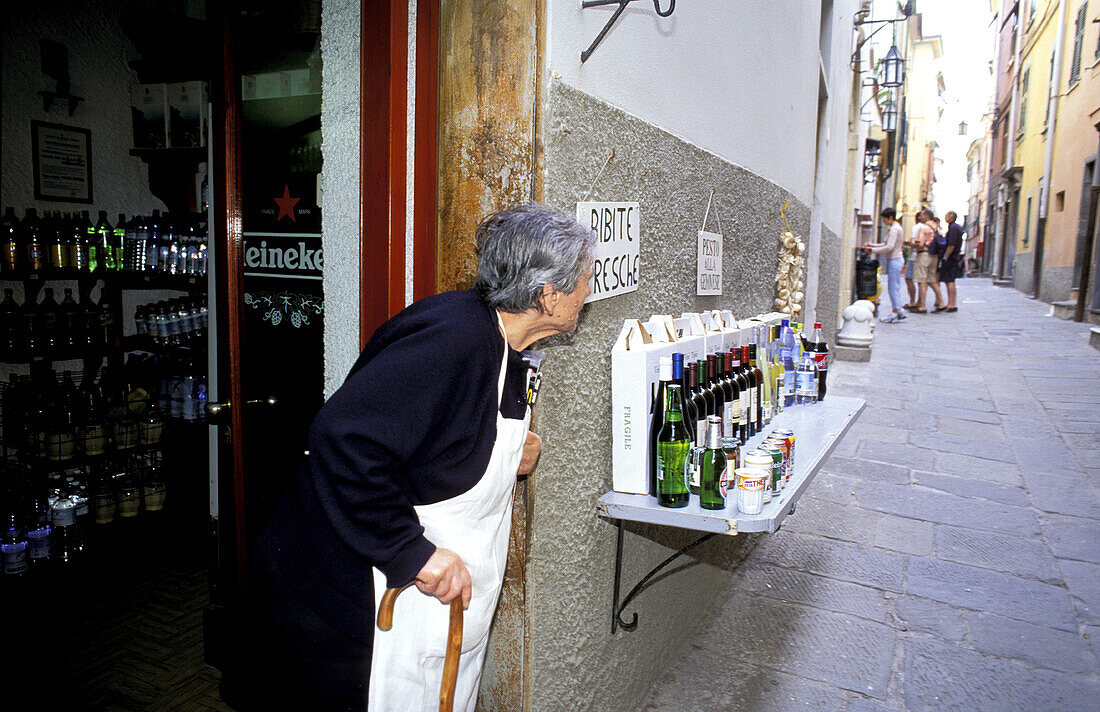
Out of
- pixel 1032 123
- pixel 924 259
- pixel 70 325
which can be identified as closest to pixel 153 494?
pixel 70 325

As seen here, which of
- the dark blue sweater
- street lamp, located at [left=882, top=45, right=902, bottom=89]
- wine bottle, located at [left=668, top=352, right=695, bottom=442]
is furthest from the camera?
street lamp, located at [left=882, top=45, right=902, bottom=89]

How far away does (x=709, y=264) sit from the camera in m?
3.04

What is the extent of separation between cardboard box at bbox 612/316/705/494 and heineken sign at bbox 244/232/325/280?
3.35ft

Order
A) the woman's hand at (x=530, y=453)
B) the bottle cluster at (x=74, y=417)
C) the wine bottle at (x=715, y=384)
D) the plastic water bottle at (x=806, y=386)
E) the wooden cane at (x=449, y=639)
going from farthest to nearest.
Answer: the bottle cluster at (x=74, y=417)
the plastic water bottle at (x=806, y=386)
the wine bottle at (x=715, y=384)
the woman's hand at (x=530, y=453)
the wooden cane at (x=449, y=639)

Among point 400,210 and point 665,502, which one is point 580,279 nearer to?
point 400,210

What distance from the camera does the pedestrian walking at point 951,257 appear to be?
1302 cm

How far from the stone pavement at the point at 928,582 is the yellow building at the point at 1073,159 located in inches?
291

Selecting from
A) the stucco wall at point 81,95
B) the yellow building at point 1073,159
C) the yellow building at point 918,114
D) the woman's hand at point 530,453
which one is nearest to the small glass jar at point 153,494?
the stucco wall at point 81,95

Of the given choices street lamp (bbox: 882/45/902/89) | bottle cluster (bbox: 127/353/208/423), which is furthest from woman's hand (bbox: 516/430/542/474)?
street lamp (bbox: 882/45/902/89)

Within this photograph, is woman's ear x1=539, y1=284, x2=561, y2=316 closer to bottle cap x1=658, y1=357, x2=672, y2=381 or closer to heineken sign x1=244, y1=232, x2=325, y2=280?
bottle cap x1=658, y1=357, x2=672, y2=381

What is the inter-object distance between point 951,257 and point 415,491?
14.6 metres

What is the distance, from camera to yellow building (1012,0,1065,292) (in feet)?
56.9

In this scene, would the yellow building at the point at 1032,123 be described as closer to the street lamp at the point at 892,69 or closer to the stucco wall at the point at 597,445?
the street lamp at the point at 892,69

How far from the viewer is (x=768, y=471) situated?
2.01 meters
